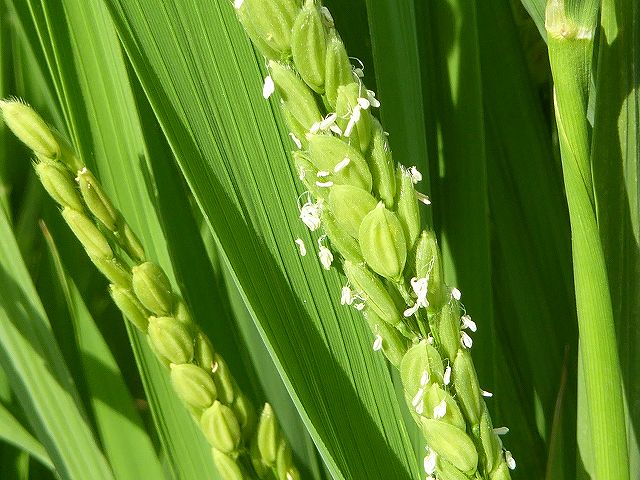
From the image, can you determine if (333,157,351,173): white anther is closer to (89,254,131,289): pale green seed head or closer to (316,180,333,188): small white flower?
(316,180,333,188): small white flower

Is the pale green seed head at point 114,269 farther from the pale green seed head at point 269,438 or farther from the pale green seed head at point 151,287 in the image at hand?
the pale green seed head at point 269,438

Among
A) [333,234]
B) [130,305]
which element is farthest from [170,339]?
[333,234]

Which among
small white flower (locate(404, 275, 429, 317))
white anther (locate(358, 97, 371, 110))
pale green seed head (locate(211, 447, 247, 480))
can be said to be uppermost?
white anther (locate(358, 97, 371, 110))

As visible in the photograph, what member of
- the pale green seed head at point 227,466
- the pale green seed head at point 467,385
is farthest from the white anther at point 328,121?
the pale green seed head at point 227,466

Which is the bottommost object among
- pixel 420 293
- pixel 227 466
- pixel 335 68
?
pixel 227 466

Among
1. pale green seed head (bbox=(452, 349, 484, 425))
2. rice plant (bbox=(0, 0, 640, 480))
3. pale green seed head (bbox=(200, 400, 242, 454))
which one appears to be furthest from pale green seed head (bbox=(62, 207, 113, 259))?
pale green seed head (bbox=(452, 349, 484, 425))

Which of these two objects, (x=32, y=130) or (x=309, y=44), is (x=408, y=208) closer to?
(x=309, y=44)

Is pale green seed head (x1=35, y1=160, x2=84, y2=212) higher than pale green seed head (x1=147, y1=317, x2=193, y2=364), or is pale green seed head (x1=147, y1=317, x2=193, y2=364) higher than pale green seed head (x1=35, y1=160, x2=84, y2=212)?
pale green seed head (x1=35, y1=160, x2=84, y2=212)
